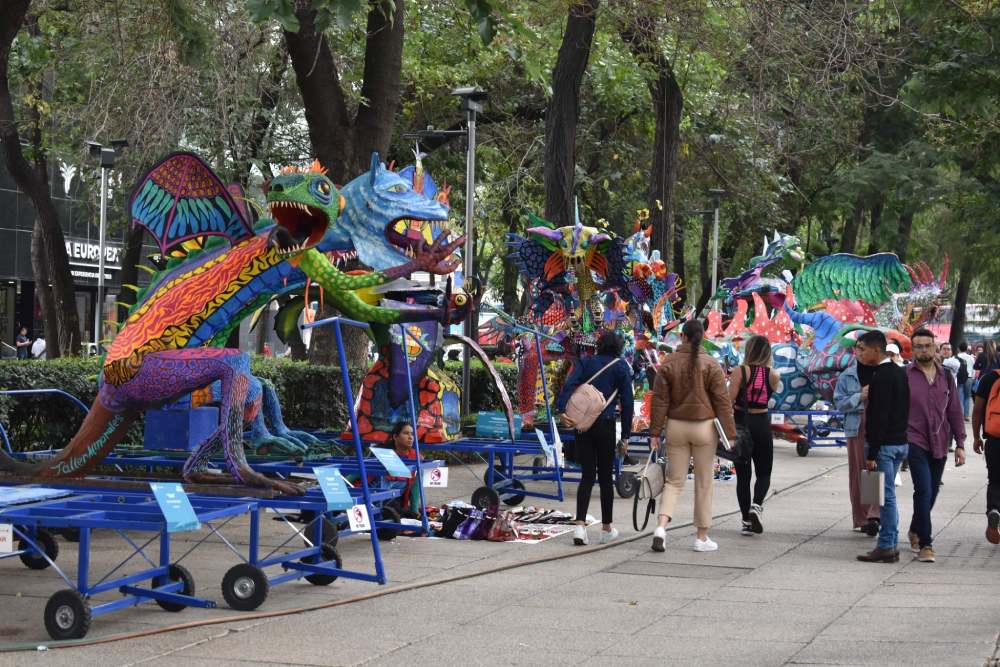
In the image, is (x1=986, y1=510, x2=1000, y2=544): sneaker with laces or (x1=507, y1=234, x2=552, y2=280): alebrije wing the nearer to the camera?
(x1=986, y1=510, x2=1000, y2=544): sneaker with laces

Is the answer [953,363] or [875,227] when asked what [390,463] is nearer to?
[953,363]

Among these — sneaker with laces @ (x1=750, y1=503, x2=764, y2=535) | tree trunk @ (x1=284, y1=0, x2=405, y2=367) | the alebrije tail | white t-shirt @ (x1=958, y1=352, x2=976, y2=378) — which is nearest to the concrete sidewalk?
sneaker with laces @ (x1=750, y1=503, x2=764, y2=535)

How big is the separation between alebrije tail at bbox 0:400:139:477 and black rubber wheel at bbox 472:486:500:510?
3.47 meters

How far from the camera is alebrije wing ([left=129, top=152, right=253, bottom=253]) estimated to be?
11.4 meters

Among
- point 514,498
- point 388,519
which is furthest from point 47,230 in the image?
point 388,519

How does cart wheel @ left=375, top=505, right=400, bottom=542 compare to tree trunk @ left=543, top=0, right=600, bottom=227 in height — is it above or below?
below

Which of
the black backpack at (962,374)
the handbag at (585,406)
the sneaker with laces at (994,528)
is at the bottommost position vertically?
the sneaker with laces at (994,528)

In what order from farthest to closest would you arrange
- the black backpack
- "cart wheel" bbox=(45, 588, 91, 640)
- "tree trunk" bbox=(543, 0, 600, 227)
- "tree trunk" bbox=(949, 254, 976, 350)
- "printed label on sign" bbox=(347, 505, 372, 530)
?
"tree trunk" bbox=(949, 254, 976, 350) → the black backpack → "tree trunk" bbox=(543, 0, 600, 227) → "printed label on sign" bbox=(347, 505, 372, 530) → "cart wheel" bbox=(45, 588, 91, 640)

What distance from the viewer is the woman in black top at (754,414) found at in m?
12.1

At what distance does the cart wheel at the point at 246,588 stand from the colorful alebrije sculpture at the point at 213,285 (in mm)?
1667

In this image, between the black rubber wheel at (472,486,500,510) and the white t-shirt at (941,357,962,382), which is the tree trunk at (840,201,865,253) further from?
the black rubber wheel at (472,486,500,510)

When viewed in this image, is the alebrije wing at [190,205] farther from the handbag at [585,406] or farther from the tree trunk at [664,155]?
the tree trunk at [664,155]

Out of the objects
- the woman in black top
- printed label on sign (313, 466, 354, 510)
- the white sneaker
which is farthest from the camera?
the woman in black top

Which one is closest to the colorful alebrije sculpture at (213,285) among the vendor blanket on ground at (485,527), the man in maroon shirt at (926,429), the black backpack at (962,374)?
the vendor blanket on ground at (485,527)
